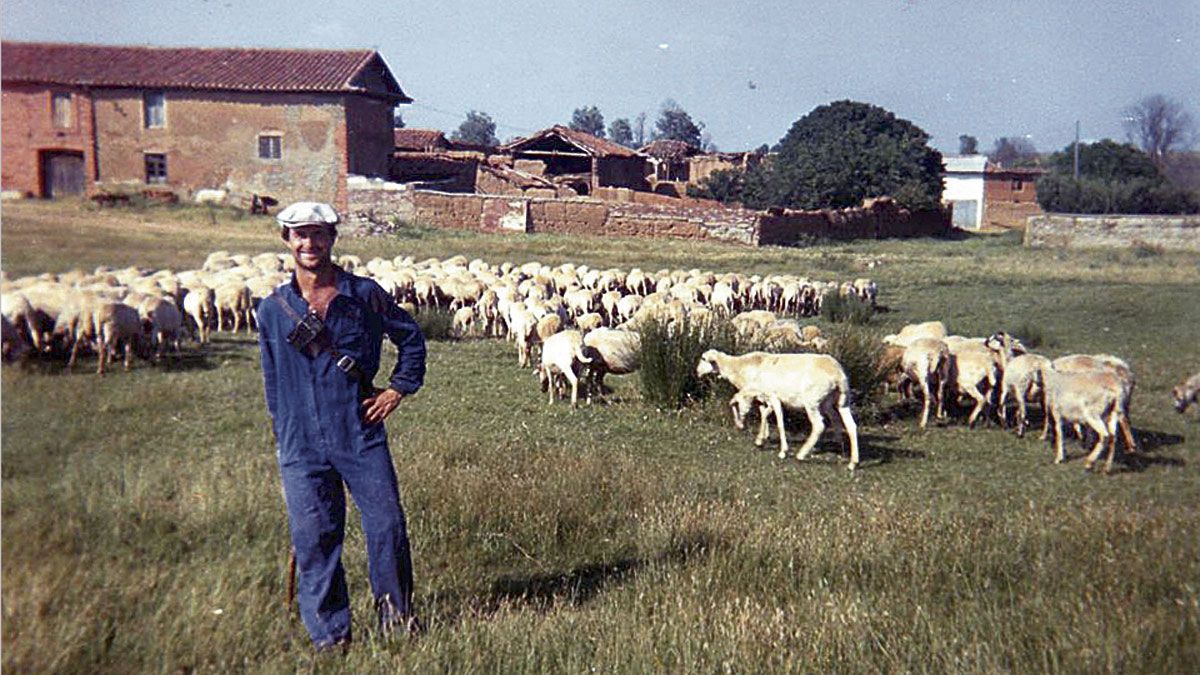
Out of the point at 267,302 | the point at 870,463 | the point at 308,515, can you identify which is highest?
the point at 267,302

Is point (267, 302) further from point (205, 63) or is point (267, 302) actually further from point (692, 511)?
point (692, 511)

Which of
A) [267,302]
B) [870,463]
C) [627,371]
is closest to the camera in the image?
[267,302]

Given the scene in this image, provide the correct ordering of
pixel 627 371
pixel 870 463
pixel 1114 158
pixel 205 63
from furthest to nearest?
1. pixel 627 371
2. pixel 1114 158
3. pixel 870 463
4. pixel 205 63

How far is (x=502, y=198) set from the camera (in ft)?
35.6

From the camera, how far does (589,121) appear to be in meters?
9.46

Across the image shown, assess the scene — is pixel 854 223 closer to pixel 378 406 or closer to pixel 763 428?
pixel 763 428

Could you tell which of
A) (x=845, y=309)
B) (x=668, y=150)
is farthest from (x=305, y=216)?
(x=845, y=309)

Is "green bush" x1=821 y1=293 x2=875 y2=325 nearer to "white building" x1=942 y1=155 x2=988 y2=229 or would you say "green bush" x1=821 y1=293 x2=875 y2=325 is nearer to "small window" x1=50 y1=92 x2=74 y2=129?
"white building" x1=942 y1=155 x2=988 y2=229

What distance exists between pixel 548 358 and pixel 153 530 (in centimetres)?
543

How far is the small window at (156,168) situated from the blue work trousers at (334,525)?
2.14 m

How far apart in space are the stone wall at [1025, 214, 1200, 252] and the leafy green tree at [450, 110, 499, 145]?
6001 millimetres

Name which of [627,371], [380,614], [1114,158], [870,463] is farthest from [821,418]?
[380,614]

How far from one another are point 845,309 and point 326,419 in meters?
9.73

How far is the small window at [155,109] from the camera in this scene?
5660 millimetres
